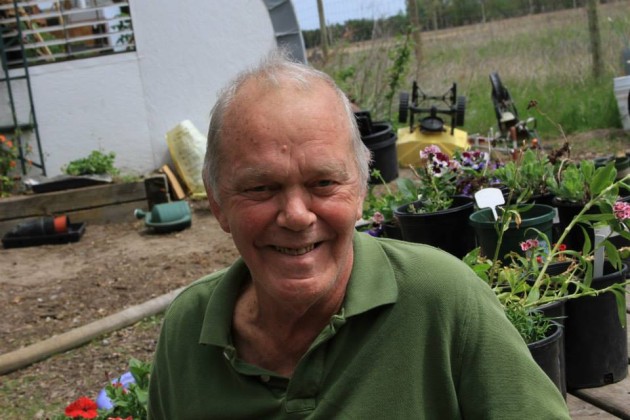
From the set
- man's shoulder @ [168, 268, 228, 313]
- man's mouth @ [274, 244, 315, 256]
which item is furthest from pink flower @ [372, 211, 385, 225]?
man's mouth @ [274, 244, 315, 256]

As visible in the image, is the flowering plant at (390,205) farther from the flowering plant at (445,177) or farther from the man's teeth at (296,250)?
the man's teeth at (296,250)

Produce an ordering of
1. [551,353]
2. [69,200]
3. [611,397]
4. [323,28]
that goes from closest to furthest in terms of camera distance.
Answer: [551,353] < [611,397] < [69,200] < [323,28]

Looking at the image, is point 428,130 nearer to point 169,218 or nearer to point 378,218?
point 169,218

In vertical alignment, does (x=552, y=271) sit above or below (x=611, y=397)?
above

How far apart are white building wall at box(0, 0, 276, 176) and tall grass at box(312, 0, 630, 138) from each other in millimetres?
1571

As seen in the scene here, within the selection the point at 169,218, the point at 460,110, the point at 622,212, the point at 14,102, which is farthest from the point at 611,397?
the point at 14,102

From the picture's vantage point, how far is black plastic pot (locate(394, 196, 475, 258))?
318 centimetres

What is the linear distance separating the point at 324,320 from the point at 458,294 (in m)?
0.27

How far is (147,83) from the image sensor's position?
8.48 meters

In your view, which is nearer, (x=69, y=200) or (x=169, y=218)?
(x=169, y=218)

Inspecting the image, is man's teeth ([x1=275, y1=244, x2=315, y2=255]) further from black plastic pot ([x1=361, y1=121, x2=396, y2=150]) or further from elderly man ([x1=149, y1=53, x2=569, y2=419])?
black plastic pot ([x1=361, y1=121, x2=396, y2=150])

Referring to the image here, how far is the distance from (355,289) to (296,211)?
0.64 ft

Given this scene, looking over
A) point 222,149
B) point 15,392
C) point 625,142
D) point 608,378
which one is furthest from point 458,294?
point 625,142

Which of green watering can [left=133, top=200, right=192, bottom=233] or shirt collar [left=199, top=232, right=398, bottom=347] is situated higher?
shirt collar [left=199, top=232, right=398, bottom=347]
